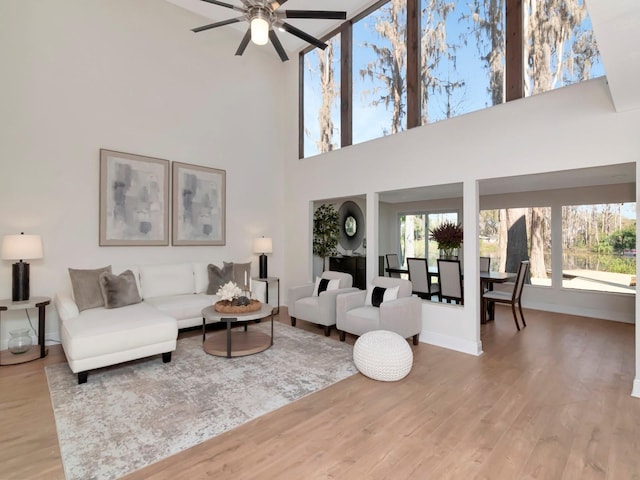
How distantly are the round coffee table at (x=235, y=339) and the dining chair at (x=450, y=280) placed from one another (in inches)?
105

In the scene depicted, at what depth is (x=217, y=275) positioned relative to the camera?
15.9 feet

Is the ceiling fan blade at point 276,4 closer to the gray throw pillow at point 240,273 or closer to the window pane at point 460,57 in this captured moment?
→ the window pane at point 460,57

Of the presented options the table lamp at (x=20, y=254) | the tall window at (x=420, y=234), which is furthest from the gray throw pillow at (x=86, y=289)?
the tall window at (x=420, y=234)

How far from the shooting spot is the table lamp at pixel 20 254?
3.41m

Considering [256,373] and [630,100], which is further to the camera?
[256,373]

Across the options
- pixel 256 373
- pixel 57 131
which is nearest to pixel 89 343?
pixel 256 373

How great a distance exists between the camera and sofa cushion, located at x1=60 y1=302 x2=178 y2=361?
9.32 feet

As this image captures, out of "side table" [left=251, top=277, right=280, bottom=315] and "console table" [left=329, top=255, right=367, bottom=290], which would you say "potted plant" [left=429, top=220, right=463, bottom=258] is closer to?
"console table" [left=329, top=255, right=367, bottom=290]

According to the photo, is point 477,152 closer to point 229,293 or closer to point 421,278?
point 421,278

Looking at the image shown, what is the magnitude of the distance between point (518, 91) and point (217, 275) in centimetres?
457

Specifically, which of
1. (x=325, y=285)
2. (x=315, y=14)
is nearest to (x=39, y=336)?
(x=325, y=285)

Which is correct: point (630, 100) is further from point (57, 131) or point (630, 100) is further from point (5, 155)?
point (5, 155)

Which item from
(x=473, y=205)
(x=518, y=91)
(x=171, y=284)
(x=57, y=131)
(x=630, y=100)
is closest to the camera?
(x=630, y=100)

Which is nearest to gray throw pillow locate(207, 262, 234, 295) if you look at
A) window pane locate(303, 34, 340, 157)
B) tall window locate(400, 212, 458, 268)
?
window pane locate(303, 34, 340, 157)
